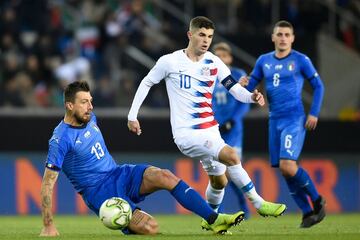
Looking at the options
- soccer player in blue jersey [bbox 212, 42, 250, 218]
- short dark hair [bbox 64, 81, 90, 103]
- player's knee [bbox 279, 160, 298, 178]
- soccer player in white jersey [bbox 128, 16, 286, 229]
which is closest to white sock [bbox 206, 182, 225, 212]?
soccer player in white jersey [bbox 128, 16, 286, 229]

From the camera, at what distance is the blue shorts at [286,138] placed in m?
12.2

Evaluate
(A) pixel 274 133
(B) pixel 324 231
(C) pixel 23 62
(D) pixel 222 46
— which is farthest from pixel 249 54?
(B) pixel 324 231

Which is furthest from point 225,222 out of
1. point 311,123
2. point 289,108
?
point 289,108

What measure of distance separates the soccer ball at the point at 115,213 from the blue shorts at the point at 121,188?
0.79ft

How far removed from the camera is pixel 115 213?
9734 millimetres

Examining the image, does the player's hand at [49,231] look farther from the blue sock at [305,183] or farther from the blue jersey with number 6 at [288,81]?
the blue jersey with number 6 at [288,81]

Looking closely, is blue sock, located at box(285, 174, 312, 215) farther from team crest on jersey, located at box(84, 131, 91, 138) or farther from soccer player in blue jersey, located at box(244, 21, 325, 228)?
team crest on jersey, located at box(84, 131, 91, 138)

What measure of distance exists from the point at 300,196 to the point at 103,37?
7.51 metres

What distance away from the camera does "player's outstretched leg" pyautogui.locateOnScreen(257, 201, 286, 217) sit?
9.88m

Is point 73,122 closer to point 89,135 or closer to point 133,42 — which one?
point 89,135

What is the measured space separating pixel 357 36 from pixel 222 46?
7725 mm

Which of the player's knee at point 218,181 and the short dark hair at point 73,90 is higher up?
the short dark hair at point 73,90

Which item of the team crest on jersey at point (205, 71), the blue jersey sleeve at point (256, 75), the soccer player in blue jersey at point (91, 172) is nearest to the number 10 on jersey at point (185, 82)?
the team crest on jersey at point (205, 71)

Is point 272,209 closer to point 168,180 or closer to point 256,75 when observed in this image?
point 168,180
